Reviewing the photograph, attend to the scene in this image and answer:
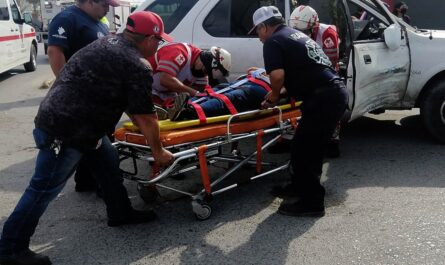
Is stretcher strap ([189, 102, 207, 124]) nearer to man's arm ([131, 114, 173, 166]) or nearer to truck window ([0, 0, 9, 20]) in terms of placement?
man's arm ([131, 114, 173, 166])

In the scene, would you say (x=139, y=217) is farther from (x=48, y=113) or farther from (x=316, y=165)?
(x=316, y=165)

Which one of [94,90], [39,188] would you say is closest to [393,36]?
[94,90]

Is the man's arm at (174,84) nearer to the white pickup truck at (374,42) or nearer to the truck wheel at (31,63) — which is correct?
the white pickup truck at (374,42)

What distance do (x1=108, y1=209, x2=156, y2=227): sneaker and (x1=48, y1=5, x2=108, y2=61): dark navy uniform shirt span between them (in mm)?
1369

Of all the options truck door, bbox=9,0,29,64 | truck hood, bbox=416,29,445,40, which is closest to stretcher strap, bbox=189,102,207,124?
truck hood, bbox=416,29,445,40

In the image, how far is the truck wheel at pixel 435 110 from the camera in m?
5.44

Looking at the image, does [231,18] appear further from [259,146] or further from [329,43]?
[259,146]

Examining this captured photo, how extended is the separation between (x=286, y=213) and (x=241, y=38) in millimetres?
2392

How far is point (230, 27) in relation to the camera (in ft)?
18.1

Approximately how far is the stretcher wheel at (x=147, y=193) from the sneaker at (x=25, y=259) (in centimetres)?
109

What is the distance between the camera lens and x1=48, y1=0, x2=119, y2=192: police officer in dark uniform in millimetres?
3740

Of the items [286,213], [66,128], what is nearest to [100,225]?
[66,128]

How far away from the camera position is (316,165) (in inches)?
151

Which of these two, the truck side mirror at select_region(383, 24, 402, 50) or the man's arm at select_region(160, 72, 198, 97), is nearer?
the man's arm at select_region(160, 72, 198, 97)
